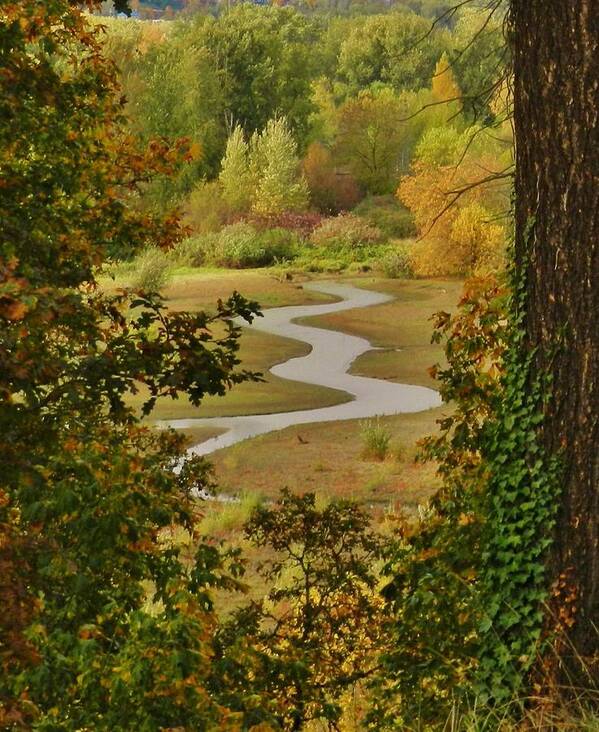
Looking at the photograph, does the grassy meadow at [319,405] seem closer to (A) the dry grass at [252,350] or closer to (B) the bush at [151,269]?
(A) the dry grass at [252,350]

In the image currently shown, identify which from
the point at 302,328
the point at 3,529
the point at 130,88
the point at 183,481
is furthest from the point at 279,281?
the point at 3,529

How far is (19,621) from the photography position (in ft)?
11.6

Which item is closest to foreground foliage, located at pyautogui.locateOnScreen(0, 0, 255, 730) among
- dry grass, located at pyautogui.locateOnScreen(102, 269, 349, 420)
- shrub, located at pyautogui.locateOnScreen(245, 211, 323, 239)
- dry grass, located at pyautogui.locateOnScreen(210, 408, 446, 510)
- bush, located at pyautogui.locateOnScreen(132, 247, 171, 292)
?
dry grass, located at pyautogui.locateOnScreen(210, 408, 446, 510)

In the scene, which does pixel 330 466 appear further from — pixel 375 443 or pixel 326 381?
Answer: pixel 326 381

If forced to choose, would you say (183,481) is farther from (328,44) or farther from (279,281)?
(328,44)

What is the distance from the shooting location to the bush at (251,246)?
112 feet

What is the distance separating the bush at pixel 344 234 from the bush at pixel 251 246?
2.40ft

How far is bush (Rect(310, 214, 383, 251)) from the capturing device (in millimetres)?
35531

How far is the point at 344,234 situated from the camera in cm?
3588

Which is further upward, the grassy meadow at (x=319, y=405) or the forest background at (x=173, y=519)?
the forest background at (x=173, y=519)

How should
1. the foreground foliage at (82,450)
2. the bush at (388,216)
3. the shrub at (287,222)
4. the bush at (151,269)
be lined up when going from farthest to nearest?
1. the shrub at (287,222)
2. the bush at (388,216)
3. the bush at (151,269)
4. the foreground foliage at (82,450)

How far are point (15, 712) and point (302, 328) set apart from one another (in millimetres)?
26499

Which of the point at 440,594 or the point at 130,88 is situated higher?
the point at 130,88

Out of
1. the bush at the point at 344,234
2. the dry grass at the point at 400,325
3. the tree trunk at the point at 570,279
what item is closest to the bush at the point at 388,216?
the bush at the point at 344,234
